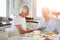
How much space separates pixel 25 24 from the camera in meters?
2.63

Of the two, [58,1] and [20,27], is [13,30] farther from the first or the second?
[58,1]

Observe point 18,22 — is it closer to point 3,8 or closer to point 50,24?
point 50,24

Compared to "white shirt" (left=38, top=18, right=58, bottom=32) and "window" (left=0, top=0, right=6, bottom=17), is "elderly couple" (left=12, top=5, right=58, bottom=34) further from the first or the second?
"window" (left=0, top=0, right=6, bottom=17)

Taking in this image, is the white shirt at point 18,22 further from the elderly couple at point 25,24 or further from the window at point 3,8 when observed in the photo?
the window at point 3,8

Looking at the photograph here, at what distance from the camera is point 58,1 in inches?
207

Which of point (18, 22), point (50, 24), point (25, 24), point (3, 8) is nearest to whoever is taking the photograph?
point (18, 22)

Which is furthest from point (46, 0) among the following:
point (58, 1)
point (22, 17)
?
point (22, 17)

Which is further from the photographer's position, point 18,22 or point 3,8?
point 3,8

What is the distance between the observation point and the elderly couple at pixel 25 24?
7.92 ft

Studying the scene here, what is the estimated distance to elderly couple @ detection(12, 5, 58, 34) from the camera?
2415 mm

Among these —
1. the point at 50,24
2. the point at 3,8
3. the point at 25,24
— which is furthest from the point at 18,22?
the point at 3,8

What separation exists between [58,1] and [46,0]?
444 mm

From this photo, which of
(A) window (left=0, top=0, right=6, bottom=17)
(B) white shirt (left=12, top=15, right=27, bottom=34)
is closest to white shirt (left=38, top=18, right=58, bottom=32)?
(B) white shirt (left=12, top=15, right=27, bottom=34)

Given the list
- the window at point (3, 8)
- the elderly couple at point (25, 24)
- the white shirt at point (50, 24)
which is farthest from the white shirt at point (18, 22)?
the window at point (3, 8)
